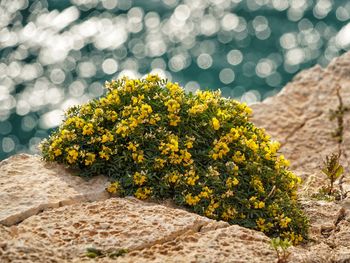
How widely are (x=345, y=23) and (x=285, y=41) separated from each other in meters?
2.68

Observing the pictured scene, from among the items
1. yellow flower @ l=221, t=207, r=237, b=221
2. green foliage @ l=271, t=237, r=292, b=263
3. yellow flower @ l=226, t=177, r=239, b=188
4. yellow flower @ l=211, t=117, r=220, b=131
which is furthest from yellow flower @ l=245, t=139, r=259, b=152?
green foliage @ l=271, t=237, r=292, b=263

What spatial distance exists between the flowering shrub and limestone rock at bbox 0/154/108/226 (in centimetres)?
18

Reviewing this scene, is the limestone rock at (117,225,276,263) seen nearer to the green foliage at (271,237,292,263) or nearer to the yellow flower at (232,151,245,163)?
the green foliage at (271,237,292,263)

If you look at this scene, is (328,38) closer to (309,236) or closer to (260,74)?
(260,74)

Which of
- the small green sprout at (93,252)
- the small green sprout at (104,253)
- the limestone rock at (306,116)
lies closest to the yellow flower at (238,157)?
the small green sprout at (104,253)

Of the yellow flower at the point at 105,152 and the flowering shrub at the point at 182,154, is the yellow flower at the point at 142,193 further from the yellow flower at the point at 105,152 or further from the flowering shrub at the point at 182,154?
the yellow flower at the point at 105,152

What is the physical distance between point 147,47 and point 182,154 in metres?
16.5

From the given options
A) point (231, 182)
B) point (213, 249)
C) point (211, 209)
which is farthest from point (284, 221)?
point (213, 249)

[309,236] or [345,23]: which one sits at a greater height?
[345,23]

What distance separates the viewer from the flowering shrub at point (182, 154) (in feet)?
24.1

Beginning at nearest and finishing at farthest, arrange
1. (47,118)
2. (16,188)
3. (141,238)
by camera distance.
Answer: (141,238), (16,188), (47,118)

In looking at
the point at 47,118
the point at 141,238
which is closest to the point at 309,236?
the point at 141,238

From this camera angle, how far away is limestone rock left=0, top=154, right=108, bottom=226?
6738 mm

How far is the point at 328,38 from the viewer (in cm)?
2412
